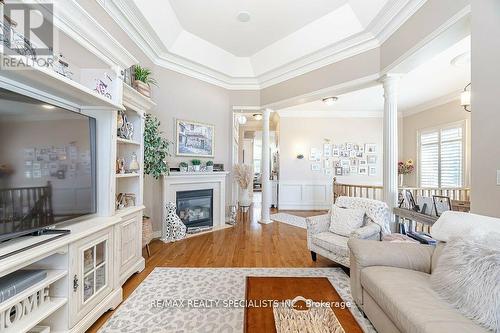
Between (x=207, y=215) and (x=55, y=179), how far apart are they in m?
3.11

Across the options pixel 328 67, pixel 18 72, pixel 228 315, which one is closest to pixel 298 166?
pixel 328 67

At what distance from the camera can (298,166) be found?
262 inches

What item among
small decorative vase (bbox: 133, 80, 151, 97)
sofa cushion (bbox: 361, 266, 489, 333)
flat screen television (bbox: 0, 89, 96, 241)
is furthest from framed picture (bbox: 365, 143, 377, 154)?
flat screen television (bbox: 0, 89, 96, 241)

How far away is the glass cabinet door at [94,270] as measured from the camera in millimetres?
1695

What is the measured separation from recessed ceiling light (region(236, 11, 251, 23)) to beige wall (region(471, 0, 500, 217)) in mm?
2682

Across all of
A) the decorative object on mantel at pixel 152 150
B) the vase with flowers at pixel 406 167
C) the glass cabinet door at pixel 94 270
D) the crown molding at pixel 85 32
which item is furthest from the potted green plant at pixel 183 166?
the vase with flowers at pixel 406 167

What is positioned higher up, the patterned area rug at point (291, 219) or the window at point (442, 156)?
the window at point (442, 156)

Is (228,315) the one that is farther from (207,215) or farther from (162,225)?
(207,215)

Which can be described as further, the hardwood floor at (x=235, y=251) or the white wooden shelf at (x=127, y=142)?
the hardwood floor at (x=235, y=251)

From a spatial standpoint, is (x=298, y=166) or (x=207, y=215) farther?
(x=298, y=166)

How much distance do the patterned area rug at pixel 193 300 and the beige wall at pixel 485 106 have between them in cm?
144

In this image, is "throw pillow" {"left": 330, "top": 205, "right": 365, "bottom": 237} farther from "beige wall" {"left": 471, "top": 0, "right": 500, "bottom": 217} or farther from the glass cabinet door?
the glass cabinet door

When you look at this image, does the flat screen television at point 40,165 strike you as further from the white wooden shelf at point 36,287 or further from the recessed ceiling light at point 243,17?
the recessed ceiling light at point 243,17

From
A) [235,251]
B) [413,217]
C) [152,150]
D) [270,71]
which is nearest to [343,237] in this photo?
[413,217]
